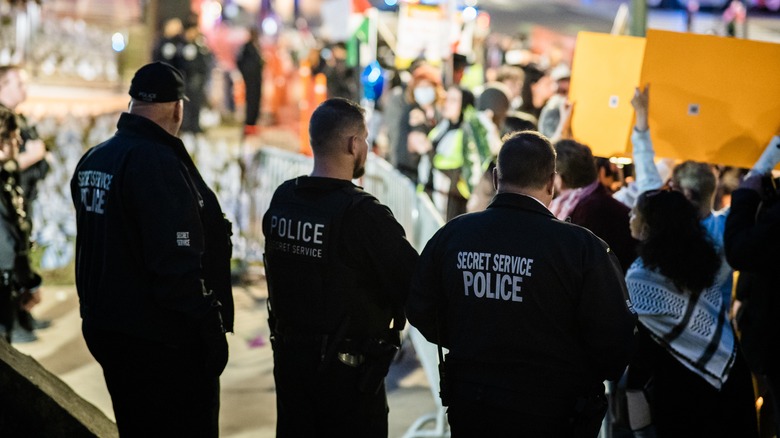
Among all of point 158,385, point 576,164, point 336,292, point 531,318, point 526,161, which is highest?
point 526,161

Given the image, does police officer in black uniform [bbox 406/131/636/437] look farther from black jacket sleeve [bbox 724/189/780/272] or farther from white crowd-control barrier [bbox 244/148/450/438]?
white crowd-control barrier [bbox 244/148/450/438]

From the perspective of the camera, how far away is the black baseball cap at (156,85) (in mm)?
4684

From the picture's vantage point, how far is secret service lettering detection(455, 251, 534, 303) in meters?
3.94

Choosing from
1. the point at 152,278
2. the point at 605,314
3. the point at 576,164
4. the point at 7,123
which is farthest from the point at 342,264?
the point at 7,123

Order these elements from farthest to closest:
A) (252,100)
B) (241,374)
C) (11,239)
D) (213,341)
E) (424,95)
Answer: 1. (252,100)
2. (424,95)
3. (241,374)
4. (11,239)
5. (213,341)

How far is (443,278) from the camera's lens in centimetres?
411

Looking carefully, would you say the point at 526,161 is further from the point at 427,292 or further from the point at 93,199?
the point at 93,199

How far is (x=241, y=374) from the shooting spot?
8844 mm

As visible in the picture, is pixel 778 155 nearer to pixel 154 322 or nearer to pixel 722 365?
pixel 722 365

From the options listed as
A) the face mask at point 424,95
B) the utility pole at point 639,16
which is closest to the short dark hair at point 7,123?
the utility pole at point 639,16

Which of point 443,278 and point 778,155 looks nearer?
point 443,278

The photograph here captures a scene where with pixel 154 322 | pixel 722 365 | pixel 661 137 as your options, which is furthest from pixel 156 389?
pixel 661 137

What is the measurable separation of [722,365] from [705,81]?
1.74m

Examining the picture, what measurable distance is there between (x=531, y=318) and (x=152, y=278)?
161cm
